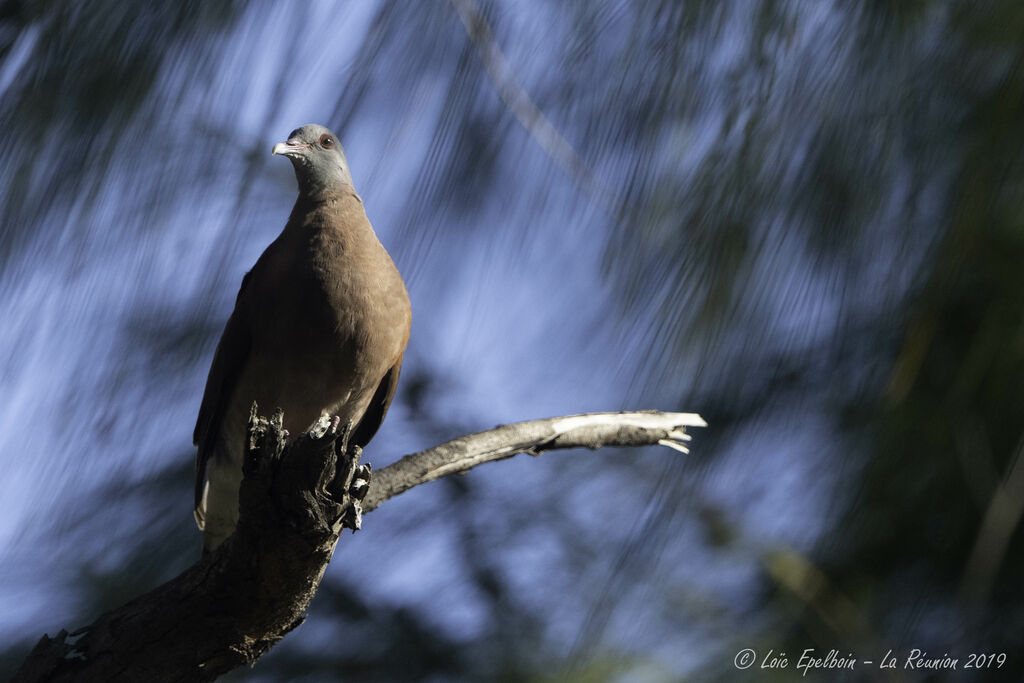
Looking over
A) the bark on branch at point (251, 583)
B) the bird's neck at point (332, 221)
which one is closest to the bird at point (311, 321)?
the bird's neck at point (332, 221)

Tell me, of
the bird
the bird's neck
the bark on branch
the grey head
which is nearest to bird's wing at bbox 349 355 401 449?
the bird

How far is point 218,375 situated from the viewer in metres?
2.64

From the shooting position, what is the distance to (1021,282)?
1532 mm

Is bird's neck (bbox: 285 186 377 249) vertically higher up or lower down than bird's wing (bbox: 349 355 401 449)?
higher up

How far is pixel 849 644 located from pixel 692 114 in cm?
103

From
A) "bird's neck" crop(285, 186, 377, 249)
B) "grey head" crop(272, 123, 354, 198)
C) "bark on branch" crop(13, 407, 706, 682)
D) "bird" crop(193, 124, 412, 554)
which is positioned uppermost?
"grey head" crop(272, 123, 354, 198)

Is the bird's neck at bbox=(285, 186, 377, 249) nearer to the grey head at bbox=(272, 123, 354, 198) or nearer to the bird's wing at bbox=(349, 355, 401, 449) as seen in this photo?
the grey head at bbox=(272, 123, 354, 198)

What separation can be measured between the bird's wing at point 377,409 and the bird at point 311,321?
0.04ft

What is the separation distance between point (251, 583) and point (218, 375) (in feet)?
2.96

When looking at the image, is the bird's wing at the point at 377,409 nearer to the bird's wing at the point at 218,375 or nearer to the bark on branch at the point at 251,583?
the bird's wing at the point at 218,375

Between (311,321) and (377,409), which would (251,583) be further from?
(377,409)

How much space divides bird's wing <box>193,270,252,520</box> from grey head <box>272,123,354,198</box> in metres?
0.32

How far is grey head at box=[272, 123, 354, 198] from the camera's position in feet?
8.12

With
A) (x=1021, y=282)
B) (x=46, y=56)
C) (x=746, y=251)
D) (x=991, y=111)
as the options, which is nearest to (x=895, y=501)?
(x=1021, y=282)
